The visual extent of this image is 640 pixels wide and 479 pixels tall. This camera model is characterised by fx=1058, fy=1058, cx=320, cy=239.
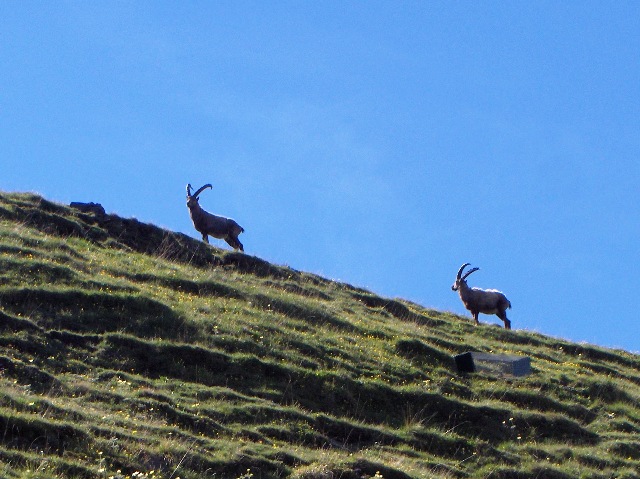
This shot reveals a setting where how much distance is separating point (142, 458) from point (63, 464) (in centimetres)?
112

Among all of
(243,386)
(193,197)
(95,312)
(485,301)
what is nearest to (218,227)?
(193,197)

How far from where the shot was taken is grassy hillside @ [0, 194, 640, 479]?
46.5 ft

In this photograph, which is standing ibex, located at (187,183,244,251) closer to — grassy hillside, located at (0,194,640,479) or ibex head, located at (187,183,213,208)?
→ ibex head, located at (187,183,213,208)

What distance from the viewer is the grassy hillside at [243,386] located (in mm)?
14164

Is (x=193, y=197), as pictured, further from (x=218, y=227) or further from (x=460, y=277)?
(x=460, y=277)

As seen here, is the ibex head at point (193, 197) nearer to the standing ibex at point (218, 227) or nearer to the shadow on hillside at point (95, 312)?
the standing ibex at point (218, 227)

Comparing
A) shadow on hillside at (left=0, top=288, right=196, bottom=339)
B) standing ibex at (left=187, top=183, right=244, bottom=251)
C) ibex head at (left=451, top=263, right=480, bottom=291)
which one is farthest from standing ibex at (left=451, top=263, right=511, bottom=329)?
shadow on hillside at (left=0, top=288, right=196, bottom=339)

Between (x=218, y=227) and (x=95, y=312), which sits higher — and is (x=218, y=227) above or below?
above

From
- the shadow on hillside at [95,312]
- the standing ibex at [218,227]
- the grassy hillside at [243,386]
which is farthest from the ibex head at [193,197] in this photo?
the shadow on hillside at [95,312]

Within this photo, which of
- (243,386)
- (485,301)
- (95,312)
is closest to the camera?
(243,386)

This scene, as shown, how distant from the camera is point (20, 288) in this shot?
19.7 metres

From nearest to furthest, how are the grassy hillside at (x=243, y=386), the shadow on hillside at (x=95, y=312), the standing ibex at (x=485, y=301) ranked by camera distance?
the grassy hillside at (x=243, y=386)
the shadow on hillside at (x=95, y=312)
the standing ibex at (x=485, y=301)

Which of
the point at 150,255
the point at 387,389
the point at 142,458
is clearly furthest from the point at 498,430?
the point at 150,255

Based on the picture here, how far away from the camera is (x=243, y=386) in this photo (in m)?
17.9
